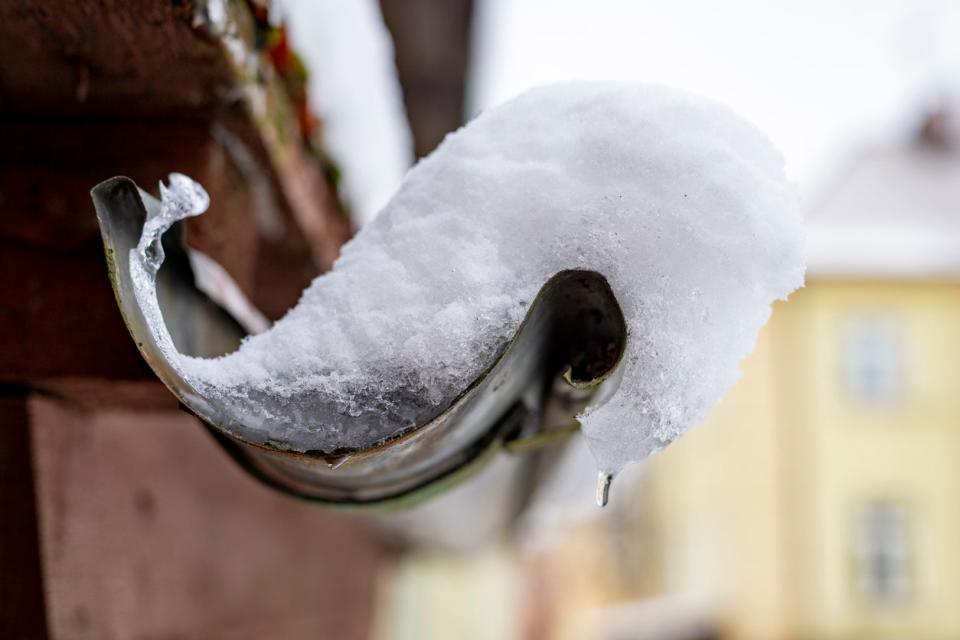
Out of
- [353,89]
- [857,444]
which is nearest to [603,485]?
[353,89]

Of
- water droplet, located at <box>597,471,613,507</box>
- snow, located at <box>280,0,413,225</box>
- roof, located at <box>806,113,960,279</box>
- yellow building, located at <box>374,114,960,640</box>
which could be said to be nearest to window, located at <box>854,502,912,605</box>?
yellow building, located at <box>374,114,960,640</box>

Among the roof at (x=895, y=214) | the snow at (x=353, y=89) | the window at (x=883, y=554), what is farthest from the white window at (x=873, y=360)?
the snow at (x=353, y=89)

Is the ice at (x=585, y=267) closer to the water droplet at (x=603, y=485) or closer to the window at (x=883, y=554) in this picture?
the water droplet at (x=603, y=485)

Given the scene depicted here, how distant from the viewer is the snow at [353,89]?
0.93 metres

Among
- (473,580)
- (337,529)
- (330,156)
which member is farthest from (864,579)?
(330,156)

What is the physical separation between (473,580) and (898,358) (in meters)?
6.54

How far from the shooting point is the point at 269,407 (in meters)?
0.53

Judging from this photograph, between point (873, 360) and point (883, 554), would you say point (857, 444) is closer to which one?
point (873, 360)

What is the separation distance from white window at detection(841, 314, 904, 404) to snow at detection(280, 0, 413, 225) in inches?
433

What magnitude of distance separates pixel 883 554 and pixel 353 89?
38.7 ft

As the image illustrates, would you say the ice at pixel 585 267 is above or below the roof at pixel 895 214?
below

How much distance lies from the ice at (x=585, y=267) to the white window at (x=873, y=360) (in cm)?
1172

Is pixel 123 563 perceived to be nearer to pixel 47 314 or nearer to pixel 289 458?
pixel 47 314

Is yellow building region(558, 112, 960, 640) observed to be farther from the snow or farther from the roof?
the snow
